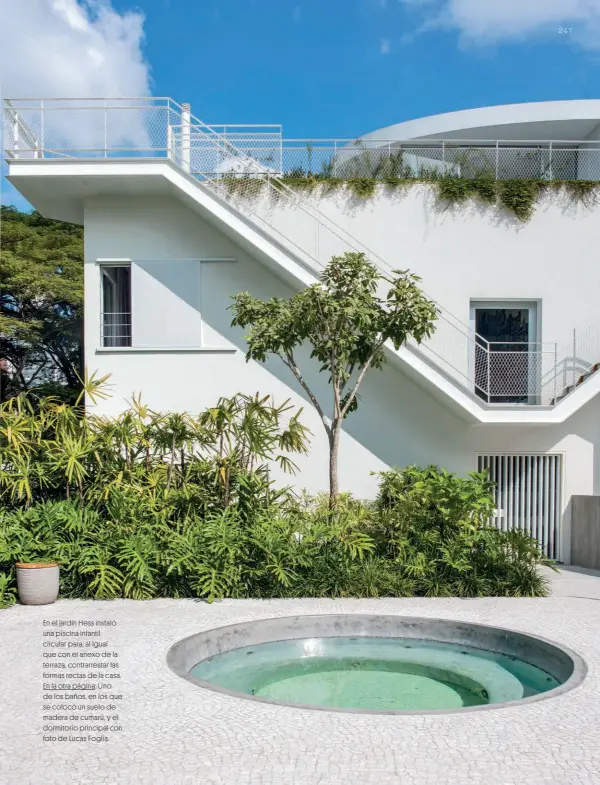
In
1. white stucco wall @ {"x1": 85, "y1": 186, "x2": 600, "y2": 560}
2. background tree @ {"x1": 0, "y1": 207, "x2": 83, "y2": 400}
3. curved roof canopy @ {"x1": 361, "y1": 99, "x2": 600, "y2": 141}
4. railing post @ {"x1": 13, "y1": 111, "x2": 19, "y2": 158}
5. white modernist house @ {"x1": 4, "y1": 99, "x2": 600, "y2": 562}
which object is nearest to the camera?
railing post @ {"x1": 13, "y1": 111, "x2": 19, "y2": 158}

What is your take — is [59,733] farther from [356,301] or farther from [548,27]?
[548,27]

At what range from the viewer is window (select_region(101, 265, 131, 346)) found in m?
14.2

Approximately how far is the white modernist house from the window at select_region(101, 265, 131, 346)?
28mm

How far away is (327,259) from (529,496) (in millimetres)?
5792

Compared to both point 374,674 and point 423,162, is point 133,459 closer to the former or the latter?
point 374,674

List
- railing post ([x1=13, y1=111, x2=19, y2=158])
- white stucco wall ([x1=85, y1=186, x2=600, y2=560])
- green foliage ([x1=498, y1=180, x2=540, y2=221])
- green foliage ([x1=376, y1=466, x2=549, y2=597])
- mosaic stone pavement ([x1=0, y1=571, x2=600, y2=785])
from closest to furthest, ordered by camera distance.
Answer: mosaic stone pavement ([x1=0, y1=571, x2=600, y2=785]) < green foliage ([x1=376, y1=466, x2=549, y2=597]) < railing post ([x1=13, y1=111, x2=19, y2=158]) < white stucco wall ([x1=85, y1=186, x2=600, y2=560]) < green foliage ([x1=498, y1=180, x2=540, y2=221])

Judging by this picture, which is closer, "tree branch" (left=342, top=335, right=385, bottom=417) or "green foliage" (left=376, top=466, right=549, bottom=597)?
"green foliage" (left=376, top=466, right=549, bottom=597)

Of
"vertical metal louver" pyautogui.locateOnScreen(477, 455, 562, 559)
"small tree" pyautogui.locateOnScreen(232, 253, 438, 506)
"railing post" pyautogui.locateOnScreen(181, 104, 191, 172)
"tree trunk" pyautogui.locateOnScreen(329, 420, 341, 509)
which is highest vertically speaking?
"railing post" pyautogui.locateOnScreen(181, 104, 191, 172)

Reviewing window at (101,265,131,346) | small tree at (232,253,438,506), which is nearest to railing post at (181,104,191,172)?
window at (101,265,131,346)

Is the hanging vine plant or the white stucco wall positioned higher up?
the hanging vine plant

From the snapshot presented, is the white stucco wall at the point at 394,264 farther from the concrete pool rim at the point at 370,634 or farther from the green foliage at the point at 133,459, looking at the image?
the concrete pool rim at the point at 370,634

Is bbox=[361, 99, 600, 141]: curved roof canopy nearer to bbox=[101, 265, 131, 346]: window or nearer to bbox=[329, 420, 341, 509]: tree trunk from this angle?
bbox=[101, 265, 131, 346]: window

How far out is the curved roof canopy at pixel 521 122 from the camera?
17141 millimetres

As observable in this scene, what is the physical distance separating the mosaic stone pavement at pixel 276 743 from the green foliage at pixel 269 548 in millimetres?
2519
